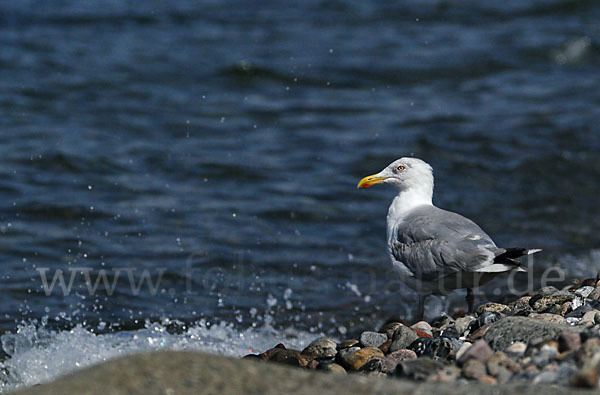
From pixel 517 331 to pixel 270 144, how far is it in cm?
636

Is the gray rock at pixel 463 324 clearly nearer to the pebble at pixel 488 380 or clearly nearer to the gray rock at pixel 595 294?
the gray rock at pixel 595 294

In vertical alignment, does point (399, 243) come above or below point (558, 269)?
above

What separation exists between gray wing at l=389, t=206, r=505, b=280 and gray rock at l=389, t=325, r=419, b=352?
24.8 inches

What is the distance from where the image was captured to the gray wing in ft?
16.7

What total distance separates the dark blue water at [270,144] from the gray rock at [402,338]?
1605 mm

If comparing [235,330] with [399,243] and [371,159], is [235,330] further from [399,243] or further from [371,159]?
[371,159]

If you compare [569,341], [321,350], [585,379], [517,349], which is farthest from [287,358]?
[585,379]

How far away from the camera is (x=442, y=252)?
17.0 ft

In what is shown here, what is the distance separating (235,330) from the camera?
607 centimetres

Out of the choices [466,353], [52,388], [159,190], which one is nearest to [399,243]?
[466,353]

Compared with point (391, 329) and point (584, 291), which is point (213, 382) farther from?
point (584, 291)

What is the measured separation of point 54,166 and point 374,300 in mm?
3963

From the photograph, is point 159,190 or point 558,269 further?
point 159,190

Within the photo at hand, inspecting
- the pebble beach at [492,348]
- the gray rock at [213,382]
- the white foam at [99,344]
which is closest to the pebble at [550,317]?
the pebble beach at [492,348]
